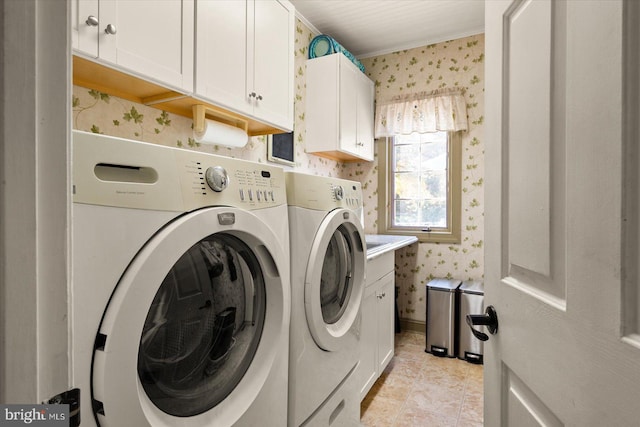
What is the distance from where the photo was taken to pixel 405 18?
268cm

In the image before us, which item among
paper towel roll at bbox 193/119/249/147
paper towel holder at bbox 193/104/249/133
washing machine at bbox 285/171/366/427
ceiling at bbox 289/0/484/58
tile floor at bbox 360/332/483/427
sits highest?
ceiling at bbox 289/0/484/58

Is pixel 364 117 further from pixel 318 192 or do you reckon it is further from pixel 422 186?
pixel 318 192

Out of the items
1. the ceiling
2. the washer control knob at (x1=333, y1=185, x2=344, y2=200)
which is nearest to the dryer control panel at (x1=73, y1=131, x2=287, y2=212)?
the washer control knob at (x1=333, y1=185, x2=344, y2=200)

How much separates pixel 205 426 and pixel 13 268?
67 cm

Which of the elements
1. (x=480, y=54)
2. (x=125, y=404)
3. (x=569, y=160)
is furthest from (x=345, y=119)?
(x=125, y=404)

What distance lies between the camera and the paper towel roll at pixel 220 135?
1.61m

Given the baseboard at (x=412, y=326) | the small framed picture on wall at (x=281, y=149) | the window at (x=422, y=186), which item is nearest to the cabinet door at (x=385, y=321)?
the baseboard at (x=412, y=326)

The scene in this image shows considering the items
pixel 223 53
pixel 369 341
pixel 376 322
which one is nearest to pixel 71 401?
pixel 223 53

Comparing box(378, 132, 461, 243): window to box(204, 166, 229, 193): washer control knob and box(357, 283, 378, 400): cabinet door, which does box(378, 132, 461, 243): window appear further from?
box(204, 166, 229, 193): washer control knob

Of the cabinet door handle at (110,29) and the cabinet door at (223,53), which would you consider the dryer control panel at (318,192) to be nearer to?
the cabinet door at (223,53)

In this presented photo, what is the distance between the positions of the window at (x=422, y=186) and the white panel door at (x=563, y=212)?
7.54ft

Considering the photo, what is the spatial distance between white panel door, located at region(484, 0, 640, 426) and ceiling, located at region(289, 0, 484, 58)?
189 cm

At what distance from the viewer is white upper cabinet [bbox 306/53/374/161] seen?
8.82 feet

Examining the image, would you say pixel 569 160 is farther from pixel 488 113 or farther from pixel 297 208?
pixel 297 208
